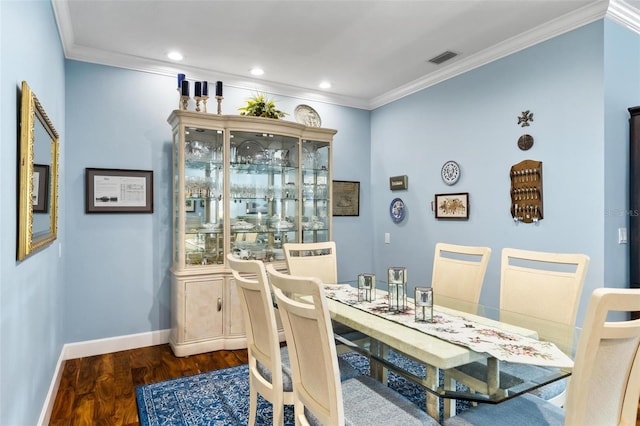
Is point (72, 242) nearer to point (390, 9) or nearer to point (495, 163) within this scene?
point (390, 9)

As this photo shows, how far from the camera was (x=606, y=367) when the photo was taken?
46.8 inches

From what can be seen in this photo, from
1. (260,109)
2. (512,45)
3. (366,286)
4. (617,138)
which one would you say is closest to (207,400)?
(366,286)

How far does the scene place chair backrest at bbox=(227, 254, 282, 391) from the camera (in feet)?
5.60

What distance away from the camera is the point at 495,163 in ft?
11.3

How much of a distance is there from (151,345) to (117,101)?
7.61 ft

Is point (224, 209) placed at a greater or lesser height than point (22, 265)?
greater

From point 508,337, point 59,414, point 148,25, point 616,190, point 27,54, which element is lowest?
point 59,414

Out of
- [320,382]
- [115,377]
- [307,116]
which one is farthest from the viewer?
[307,116]

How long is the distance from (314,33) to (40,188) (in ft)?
7.32

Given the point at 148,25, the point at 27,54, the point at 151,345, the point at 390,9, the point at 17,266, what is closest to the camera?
the point at 17,266

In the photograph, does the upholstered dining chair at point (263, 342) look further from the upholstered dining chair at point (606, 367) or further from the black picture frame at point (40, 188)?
the upholstered dining chair at point (606, 367)

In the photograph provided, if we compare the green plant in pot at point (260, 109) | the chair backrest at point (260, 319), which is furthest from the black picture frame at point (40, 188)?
the green plant in pot at point (260, 109)

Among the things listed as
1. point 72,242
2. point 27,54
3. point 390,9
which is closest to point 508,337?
point 390,9

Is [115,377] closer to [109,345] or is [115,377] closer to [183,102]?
[109,345]
